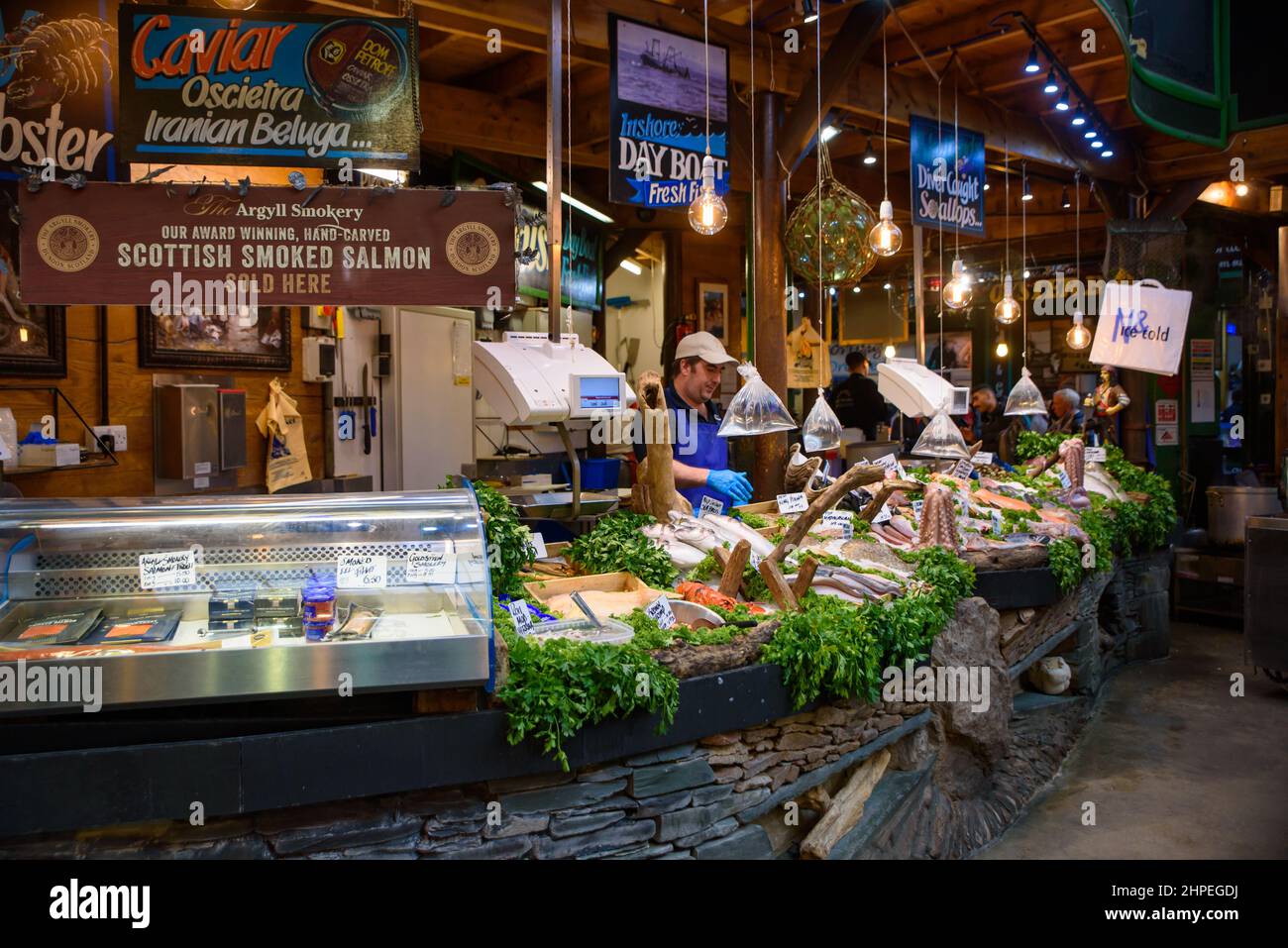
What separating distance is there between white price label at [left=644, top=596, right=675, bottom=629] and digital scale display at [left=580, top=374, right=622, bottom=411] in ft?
3.53

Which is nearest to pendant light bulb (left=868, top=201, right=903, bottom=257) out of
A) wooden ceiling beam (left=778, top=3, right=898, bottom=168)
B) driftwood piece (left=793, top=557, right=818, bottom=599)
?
wooden ceiling beam (left=778, top=3, right=898, bottom=168)

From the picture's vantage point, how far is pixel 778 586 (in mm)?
4062

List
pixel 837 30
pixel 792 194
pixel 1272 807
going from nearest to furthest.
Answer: pixel 1272 807 < pixel 837 30 < pixel 792 194

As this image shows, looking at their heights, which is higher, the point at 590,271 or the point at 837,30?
the point at 837,30

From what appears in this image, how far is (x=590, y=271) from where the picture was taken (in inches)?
419

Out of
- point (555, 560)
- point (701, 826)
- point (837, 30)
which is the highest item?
point (837, 30)

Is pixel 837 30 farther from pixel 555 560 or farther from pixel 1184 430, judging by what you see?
pixel 1184 430

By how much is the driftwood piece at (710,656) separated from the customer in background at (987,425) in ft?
25.1

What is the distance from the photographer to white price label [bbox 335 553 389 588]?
3158mm

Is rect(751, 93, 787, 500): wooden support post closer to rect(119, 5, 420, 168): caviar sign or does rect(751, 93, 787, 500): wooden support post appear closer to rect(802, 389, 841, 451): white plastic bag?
rect(802, 389, 841, 451): white plastic bag

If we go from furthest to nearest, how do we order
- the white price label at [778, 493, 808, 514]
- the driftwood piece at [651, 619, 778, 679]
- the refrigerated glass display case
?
the white price label at [778, 493, 808, 514]
the driftwood piece at [651, 619, 778, 679]
the refrigerated glass display case
